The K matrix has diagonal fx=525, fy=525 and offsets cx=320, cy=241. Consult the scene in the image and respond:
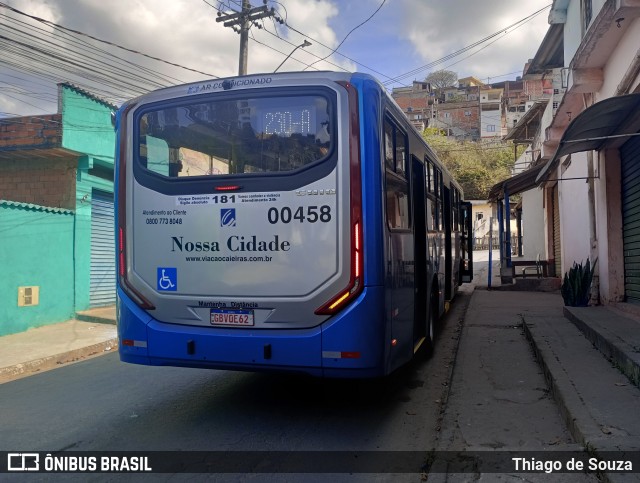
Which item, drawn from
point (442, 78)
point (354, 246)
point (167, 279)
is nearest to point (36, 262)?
point (167, 279)

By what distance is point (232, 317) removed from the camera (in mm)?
4512

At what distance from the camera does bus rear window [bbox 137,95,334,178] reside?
442cm

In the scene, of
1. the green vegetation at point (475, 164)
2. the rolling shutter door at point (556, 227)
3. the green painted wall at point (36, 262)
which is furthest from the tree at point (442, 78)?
the green painted wall at point (36, 262)

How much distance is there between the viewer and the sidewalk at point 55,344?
8.05m

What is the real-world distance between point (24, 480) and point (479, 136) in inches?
3120

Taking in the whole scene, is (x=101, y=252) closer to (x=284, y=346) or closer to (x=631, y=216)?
(x=284, y=346)

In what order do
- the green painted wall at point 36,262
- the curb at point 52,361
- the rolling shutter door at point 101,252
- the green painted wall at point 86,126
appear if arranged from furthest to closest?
the rolling shutter door at point 101,252, the green painted wall at point 86,126, the green painted wall at point 36,262, the curb at point 52,361

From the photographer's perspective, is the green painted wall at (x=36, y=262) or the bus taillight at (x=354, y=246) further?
the green painted wall at (x=36, y=262)

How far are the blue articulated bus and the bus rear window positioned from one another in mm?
10

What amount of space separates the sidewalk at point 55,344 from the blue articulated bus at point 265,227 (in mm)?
4113

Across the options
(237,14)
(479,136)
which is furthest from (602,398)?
(479,136)

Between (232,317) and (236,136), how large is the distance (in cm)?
159

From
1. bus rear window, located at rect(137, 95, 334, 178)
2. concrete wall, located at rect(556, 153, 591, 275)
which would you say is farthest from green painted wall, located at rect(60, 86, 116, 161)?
concrete wall, located at rect(556, 153, 591, 275)

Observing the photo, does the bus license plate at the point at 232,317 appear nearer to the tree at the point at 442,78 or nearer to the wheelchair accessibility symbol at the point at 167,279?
the wheelchair accessibility symbol at the point at 167,279
